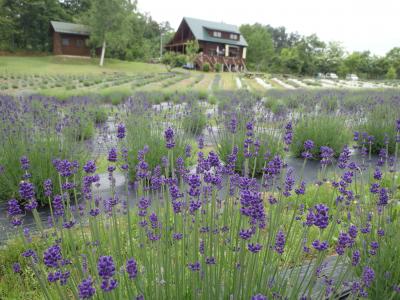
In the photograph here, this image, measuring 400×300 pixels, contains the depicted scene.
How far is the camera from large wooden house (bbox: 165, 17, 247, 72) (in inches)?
1908

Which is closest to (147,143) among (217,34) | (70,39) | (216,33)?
(70,39)

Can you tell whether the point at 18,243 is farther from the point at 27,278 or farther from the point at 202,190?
the point at 202,190

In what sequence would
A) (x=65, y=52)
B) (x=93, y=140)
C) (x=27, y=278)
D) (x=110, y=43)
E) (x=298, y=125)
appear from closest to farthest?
(x=27, y=278) → (x=298, y=125) → (x=93, y=140) → (x=110, y=43) → (x=65, y=52)

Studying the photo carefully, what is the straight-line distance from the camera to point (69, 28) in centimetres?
4509

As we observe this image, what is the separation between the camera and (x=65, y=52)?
45906 millimetres

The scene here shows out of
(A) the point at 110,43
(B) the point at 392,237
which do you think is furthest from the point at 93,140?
(A) the point at 110,43

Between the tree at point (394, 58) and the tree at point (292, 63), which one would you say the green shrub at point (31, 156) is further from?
the tree at point (394, 58)

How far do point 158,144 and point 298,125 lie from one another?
9.15 feet

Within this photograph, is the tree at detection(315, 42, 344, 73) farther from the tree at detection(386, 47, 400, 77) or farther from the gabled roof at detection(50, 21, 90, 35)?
the gabled roof at detection(50, 21, 90, 35)

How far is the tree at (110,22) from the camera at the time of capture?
3822 centimetres

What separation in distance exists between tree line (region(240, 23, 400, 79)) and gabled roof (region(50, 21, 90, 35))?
86.2 ft

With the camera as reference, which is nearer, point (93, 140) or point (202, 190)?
point (202, 190)

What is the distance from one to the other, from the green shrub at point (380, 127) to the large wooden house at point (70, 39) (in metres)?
44.5

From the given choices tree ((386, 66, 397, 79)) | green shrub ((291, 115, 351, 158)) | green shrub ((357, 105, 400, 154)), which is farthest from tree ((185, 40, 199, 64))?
green shrub ((291, 115, 351, 158))
